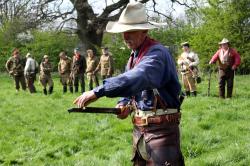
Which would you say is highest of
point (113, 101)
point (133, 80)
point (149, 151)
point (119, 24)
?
point (119, 24)

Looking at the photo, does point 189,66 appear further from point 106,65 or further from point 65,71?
point 65,71

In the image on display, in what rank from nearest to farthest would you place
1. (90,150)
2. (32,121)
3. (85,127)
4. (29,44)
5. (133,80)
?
(133,80) < (90,150) < (85,127) < (32,121) < (29,44)

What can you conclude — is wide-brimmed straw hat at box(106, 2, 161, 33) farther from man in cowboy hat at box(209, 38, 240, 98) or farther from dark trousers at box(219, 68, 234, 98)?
dark trousers at box(219, 68, 234, 98)

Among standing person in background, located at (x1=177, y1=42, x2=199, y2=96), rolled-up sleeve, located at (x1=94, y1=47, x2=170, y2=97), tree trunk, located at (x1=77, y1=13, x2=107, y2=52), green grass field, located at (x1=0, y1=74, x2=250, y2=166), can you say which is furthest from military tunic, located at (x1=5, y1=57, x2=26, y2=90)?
rolled-up sleeve, located at (x1=94, y1=47, x2=170, y2=97)

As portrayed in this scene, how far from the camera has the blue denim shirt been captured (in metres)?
3.89

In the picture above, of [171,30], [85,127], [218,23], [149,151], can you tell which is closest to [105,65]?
[85,127]

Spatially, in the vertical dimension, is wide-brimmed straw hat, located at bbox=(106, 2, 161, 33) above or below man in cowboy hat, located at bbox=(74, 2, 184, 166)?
above

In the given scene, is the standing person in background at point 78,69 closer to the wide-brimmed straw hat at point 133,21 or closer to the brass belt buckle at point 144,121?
the brass belt buckle at point 144,121

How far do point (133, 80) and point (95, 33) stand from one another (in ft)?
98.1

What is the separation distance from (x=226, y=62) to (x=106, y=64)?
6.09 meters

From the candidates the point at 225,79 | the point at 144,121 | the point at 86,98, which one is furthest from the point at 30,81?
the point at 86,98

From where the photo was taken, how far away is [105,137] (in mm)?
9414

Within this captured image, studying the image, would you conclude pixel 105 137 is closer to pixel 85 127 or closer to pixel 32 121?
pixel 85 127

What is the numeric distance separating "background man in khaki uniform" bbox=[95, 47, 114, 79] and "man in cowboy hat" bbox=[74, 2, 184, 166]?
1454cm
